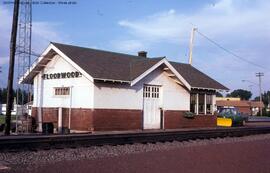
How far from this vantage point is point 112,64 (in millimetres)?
29656

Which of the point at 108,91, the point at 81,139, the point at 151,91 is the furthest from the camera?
the point at 151,91

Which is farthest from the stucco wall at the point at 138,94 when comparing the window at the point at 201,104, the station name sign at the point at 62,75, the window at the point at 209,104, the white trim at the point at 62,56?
the window at the point at 209,104

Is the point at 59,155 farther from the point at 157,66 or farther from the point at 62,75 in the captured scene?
the point at 157,66

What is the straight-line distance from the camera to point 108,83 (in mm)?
26781

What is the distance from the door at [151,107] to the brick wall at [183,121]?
2.76 ft

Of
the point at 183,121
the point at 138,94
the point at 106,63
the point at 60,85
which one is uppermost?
the point at 106,63

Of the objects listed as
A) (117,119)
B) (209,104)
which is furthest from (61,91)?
(209,104)

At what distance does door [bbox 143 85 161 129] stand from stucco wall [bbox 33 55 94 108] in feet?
15.4

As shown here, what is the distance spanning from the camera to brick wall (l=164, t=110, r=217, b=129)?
1237 inches

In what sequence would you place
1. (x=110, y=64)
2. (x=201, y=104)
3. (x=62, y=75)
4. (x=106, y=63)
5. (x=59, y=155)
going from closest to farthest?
1. (x=59, y=155)
2. (x=62, y=75)
3. (x=106, y=63)
4. (x=110, y=64)
5. (x=201, y=104)

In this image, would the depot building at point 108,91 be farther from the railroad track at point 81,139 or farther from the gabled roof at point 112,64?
the railroad track at point 81,139

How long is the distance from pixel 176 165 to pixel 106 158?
2.50 metres

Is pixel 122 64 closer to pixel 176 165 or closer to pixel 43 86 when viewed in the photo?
pixel 43 86

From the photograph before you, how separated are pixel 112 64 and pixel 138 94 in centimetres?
274
